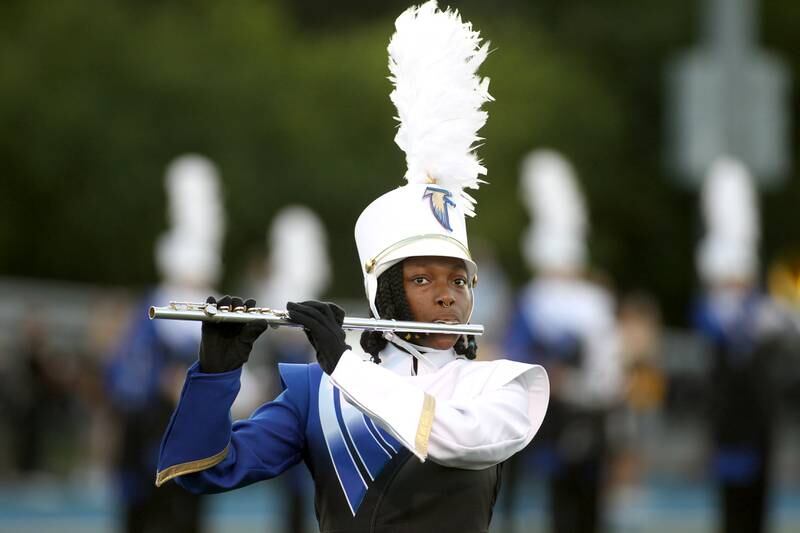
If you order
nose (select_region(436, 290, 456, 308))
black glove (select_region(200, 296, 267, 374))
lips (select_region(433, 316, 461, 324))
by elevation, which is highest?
nose (select_region(436, 290, 456, 308))

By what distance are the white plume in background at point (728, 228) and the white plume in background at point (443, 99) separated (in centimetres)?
746

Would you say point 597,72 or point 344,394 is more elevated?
point 597,72

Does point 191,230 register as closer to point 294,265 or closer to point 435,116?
point 294,265

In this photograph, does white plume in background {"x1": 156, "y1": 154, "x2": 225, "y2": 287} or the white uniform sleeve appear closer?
the white uniform sleeve

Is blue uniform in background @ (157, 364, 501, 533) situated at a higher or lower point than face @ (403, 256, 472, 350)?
lower

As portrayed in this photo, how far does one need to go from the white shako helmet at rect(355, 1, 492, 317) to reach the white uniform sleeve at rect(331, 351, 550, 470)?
1.04 ft

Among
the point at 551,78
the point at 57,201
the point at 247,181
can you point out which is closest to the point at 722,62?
the point at 247,181

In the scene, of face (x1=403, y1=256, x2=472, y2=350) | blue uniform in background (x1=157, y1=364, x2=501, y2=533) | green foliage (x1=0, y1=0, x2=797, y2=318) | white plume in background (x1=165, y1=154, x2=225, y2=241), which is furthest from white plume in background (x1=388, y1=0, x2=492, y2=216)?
green foliage (x1=0, y1=0, x2=797, y2=318)

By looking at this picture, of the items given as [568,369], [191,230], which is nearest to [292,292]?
[191,230]

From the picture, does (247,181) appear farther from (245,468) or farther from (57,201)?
(245,468)

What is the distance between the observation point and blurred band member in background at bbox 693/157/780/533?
11.0m

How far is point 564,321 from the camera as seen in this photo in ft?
39.8

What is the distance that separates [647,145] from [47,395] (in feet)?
52.3

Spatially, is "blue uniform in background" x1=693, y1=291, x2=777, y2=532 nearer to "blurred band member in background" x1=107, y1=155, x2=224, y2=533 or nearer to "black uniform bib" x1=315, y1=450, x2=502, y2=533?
"blurred band member in background" x1=107, y1=155, x2=224, y2=533
